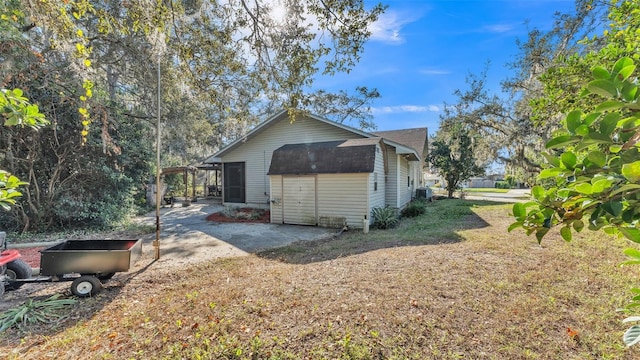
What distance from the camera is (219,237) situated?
846 centimetres

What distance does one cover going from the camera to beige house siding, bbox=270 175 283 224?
35.0ft

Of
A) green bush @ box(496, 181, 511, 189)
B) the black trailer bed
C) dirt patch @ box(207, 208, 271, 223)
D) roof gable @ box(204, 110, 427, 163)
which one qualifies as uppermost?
roof gable @ box(204, 110, 427, 163)

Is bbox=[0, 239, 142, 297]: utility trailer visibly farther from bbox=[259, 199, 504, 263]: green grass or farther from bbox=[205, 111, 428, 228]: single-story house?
bbox=[205, 111, 428, 228]: single-story house

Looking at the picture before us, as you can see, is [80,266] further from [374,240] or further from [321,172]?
[321,172]

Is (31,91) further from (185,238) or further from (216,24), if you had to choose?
(216,24)

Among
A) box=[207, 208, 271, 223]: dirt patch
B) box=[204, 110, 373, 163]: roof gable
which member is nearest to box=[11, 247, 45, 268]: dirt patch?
box=[207, 208, 271, 223]: dirt patch

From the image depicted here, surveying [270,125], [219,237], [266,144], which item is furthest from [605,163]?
[266,144]

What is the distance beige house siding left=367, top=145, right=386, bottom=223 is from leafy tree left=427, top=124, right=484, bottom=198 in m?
10.3

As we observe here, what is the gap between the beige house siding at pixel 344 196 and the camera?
9.32 m

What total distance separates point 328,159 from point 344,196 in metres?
1.49

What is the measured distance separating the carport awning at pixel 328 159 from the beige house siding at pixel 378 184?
0.59 metres

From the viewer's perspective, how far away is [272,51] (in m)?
4.95

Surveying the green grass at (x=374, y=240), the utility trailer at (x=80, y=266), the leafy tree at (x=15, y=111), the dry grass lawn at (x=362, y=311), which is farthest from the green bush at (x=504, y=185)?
the leafy tree at (x=15, y=111)

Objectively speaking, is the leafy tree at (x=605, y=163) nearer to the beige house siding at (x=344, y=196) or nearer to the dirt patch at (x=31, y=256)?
the beige house siding at (x=344, y=196)
